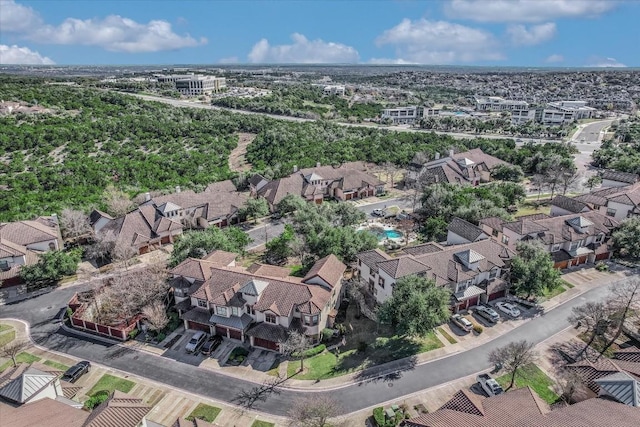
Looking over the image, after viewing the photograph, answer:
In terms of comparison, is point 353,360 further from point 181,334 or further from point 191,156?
point 191,156

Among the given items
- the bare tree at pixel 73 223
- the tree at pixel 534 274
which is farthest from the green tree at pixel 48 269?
the tree at pixel 534 274

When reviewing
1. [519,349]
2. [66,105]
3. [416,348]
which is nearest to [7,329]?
[416,348]

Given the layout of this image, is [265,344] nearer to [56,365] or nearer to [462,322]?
[56,365]

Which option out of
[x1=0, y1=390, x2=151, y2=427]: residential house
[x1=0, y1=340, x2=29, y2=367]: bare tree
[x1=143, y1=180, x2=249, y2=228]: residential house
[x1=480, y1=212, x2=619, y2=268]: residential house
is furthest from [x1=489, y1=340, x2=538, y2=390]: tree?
[x1=143, y1=180, x2=249, y2=228]: residential house

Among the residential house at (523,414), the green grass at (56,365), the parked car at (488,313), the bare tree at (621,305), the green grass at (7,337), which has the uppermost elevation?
the residential house at (523,414)

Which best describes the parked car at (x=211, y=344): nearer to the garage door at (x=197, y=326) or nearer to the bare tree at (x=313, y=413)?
the garage door at (x=197, y=326)

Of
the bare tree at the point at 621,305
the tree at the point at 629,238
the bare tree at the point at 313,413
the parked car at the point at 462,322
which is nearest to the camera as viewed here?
the bare tree at the point at 313,413
